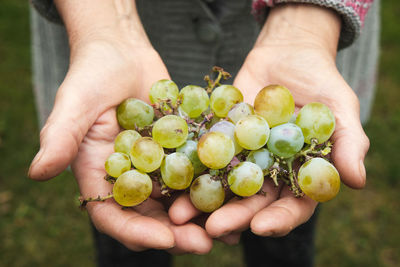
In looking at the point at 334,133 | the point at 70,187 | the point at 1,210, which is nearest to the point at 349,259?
the point at 334,133

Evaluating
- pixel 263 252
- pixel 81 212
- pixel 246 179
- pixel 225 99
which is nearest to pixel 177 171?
pixel 246 179

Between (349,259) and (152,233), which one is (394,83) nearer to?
(349,259)

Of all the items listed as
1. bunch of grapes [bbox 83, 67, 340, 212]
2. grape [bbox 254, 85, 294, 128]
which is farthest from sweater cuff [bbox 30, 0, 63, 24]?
grape [bbox 254, 85, 294, 128]

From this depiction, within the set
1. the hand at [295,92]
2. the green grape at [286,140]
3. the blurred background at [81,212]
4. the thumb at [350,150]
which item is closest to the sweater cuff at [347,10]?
the hand at [295,92]

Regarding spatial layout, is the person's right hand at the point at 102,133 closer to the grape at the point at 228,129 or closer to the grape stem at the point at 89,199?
the grape stem at the point at 89,199

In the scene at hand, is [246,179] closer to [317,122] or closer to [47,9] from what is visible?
[317,122]
